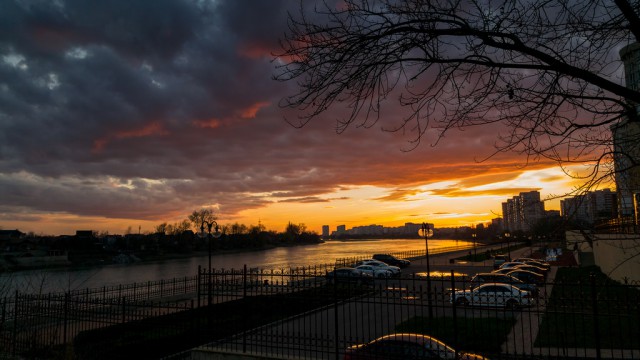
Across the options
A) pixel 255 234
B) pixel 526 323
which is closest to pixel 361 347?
pixel 526 323

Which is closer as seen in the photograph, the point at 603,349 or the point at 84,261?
the point at 603,349

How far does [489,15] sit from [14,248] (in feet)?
338

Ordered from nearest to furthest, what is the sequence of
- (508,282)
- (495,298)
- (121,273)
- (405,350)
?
(495,298), (405,350), (508,282), (121,273)

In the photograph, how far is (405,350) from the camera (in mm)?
8352

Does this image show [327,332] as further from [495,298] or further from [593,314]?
[593,314]

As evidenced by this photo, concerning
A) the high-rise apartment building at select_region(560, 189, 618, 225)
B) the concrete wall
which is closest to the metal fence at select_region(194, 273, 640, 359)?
the high-rise apartment building at select_region(560, 189, 618, 225)

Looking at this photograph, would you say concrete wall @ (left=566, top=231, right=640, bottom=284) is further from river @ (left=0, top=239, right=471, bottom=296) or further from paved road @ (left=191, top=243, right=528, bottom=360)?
river @ (left=0, top=239, right=471, bottom=296)

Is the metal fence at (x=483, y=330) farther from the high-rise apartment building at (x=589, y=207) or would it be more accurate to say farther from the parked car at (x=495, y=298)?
the high-rise apartment building at (x=589, y=207)

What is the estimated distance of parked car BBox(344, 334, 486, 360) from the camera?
8148 millimetres

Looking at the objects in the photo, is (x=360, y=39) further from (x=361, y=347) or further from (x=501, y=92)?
(x=361, y=347)

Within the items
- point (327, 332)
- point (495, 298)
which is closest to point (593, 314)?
point (495, 298)

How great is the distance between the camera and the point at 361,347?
29.6 ft

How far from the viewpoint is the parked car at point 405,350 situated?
815 centimetres

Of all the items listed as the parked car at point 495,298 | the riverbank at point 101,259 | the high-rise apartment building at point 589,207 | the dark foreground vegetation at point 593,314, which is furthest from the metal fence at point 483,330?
the riverbank at point 101,259
